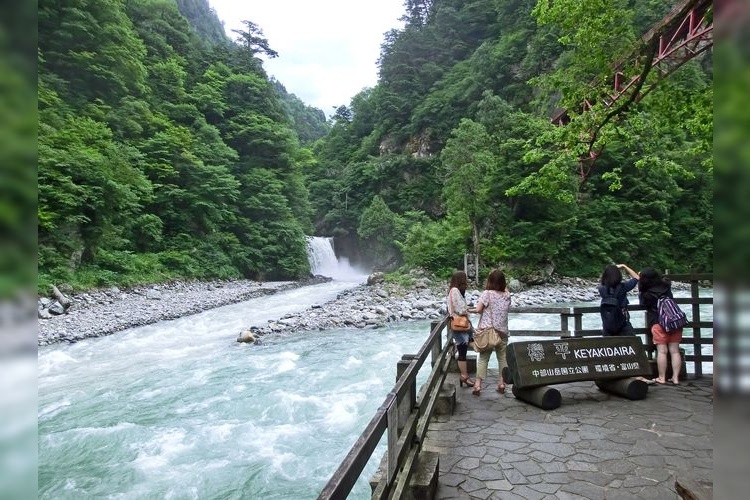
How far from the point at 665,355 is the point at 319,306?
12280 mm

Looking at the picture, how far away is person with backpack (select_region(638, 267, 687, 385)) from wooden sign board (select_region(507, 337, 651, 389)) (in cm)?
40

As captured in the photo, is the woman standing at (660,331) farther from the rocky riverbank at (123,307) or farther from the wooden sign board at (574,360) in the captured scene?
the rocky riverbank at (123,307)

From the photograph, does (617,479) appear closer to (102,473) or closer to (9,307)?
(9,307)

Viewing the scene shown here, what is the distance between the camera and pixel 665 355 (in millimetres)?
4938

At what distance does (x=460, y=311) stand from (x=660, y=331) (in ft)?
7.60

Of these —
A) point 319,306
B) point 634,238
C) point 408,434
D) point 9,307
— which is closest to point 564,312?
point 408,434

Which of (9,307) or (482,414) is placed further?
(482,414)

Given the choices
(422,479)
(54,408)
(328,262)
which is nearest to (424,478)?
(422,479)

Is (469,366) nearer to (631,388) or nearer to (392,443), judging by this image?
(631,388)

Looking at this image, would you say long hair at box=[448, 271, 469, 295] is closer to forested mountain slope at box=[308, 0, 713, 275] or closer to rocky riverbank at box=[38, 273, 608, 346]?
forested mountain slope at box=[308, 0, 713, 275]

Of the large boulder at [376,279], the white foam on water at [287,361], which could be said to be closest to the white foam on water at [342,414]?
the white foam on water at [287,361]

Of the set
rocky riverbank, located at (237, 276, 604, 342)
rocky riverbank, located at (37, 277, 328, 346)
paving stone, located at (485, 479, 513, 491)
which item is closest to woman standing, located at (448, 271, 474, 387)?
paving stone, located at (485, 479, 513, 491)

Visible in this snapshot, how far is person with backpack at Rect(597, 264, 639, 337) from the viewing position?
198 inches

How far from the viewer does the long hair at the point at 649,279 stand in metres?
4.97
